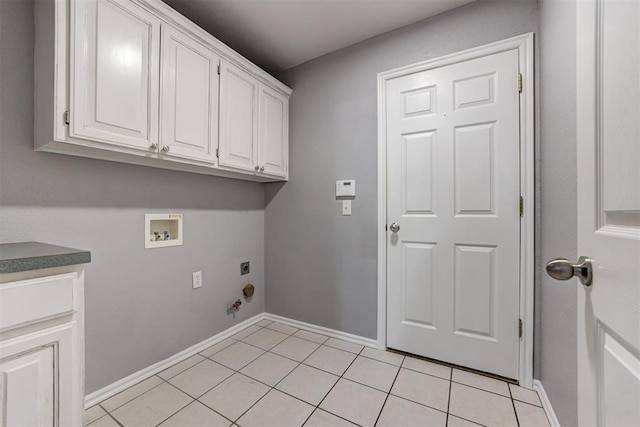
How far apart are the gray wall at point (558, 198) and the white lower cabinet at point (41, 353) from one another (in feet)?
6.11

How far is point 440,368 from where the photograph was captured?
1739 mm

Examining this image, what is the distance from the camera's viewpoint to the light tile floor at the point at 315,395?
130cm

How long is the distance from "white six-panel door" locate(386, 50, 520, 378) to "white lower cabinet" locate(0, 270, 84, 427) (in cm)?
173

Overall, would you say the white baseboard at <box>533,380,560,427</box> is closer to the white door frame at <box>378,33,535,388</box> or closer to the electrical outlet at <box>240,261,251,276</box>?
the white door frame at <box>378,33,535,388</box>

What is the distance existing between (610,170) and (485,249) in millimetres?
1345

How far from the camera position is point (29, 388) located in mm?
809

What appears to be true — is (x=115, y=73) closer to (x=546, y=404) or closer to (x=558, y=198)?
(x=558, y=198)

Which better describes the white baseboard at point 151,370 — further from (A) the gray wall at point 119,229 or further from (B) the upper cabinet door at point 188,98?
(B) the upper cabinet door at point 188,98

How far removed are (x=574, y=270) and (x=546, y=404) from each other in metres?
1.36

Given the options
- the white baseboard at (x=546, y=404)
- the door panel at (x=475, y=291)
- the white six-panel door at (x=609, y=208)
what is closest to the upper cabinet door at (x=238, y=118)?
the door panel at (x=475, y=291)

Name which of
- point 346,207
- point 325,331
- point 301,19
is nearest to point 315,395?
point 325,331

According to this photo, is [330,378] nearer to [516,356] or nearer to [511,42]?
[516,356]

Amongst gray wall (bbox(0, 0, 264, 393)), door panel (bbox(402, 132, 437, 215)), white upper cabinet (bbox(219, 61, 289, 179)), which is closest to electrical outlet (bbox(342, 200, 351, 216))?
door panel (bbox(402, 132, 437, 215))

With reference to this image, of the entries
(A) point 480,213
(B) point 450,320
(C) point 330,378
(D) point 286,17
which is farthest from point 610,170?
(D) point 286,17
